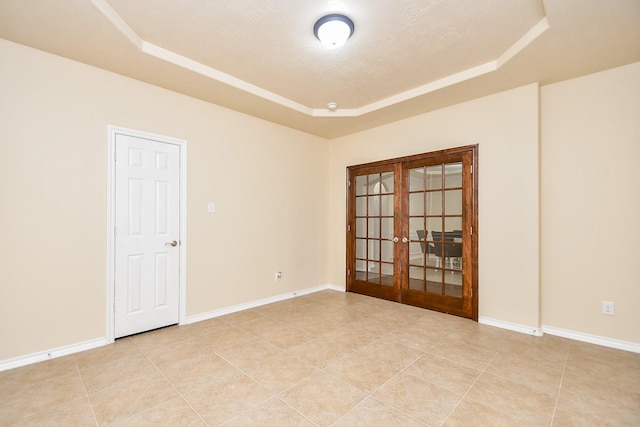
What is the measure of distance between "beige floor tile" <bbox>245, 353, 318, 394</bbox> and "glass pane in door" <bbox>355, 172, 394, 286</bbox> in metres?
2.27

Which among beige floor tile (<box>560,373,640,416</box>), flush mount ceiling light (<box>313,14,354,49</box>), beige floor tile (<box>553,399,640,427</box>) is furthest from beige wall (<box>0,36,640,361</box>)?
flush mount ceiling light (<box>313,14,354,49</box>)

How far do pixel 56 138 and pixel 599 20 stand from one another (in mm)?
4512

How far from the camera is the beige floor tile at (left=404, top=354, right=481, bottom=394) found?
2188mm

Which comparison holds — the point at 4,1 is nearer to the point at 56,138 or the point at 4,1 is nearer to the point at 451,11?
the point at 56,138

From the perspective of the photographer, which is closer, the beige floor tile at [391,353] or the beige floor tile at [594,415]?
the beige floor tile at [594,415]

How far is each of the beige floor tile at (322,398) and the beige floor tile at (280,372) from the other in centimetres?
7

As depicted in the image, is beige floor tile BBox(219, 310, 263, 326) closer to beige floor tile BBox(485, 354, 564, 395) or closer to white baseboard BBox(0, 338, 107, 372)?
white baseboard BBox(0, 338, 107, 372)

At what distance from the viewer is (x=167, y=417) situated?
5.99 ft

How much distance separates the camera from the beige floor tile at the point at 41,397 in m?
1.87

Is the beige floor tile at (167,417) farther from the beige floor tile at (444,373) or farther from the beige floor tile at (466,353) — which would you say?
the beige floor tile at (466,353)

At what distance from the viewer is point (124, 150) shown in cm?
304

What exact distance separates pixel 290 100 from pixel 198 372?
3142 millimetres

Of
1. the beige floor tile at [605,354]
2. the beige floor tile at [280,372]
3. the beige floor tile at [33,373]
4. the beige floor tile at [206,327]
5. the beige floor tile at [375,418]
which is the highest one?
the beige floor tile at [605,354]

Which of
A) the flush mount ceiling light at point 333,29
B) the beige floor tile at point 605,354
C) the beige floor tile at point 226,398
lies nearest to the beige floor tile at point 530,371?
the beige floor tile at point 605,354
